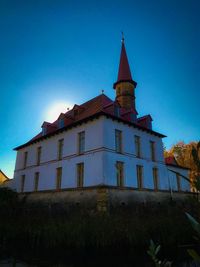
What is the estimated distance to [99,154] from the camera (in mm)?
14867

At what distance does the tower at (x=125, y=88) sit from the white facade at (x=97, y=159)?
553 cm

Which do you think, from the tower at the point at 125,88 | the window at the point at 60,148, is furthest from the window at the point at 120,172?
the tower at the point at 125,88

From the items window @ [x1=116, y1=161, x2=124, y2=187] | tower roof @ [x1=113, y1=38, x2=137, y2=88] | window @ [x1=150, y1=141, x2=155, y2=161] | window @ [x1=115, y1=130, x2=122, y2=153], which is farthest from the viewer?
tower roof @ [x1=113, y1=38, x2=137, y2=88]

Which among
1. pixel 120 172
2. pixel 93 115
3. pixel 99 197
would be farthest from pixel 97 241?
pixel 93 115

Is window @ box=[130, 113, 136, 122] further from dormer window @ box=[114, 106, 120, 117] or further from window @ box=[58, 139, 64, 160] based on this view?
window @ box=[58, 139, 64, 160]

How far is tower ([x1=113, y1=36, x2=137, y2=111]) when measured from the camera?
23414 millimetres

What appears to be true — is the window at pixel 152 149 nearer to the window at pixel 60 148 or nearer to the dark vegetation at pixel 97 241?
the window at pixel 60 148

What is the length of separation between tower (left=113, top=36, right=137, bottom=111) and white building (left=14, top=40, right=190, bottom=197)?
7.5 inches

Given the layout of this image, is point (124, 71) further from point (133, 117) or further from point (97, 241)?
point (97, 241)

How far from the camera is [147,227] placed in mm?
7719

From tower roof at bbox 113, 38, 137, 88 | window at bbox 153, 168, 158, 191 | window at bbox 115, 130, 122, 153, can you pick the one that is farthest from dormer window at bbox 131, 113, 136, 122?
tower roof at bbox 113, 38, 137, 88

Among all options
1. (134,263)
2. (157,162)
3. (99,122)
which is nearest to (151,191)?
(157,162)

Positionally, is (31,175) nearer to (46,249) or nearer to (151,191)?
(151,191)

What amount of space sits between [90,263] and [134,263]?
1407 mm
